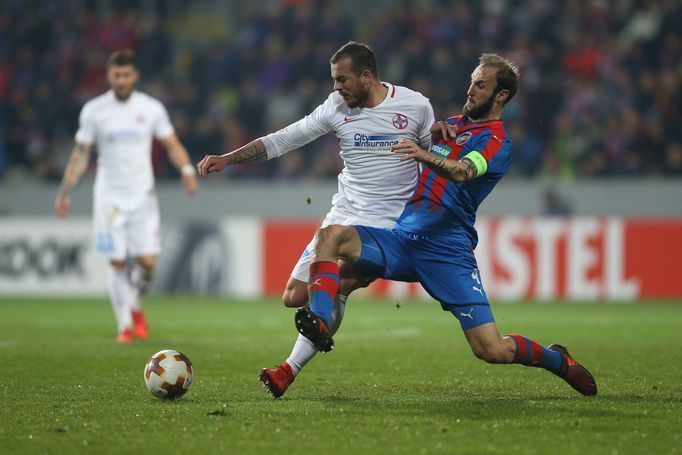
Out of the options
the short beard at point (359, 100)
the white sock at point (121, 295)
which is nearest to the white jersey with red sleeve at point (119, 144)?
the white sock at point (121, 295)

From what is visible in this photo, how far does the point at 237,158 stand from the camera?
7.36 meters

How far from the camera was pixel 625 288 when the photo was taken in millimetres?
17297

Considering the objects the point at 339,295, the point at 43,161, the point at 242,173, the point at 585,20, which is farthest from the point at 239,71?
the point at 339,295

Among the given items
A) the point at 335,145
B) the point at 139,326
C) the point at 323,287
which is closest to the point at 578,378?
the point at 323,287

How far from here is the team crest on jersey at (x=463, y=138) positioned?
280 inches

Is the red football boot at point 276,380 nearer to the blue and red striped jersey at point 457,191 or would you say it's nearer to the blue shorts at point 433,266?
the blue shorts at point 433,266

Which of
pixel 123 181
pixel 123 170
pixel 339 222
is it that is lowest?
pixel 339 222

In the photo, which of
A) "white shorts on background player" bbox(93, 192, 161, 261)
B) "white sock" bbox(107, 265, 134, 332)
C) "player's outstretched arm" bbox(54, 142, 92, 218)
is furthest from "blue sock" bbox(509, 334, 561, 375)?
"player's outstretched arm" bbox(54, 142, 92, 218)

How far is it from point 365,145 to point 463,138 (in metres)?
0.66

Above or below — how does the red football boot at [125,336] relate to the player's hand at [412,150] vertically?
below

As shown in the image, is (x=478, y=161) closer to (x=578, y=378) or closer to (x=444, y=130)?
(x=444, y=130)

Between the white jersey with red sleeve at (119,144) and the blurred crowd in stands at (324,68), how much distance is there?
872 cm

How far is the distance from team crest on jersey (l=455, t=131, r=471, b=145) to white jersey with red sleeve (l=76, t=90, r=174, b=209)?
5.23 meters

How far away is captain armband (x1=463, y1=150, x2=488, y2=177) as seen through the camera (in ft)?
22.1
